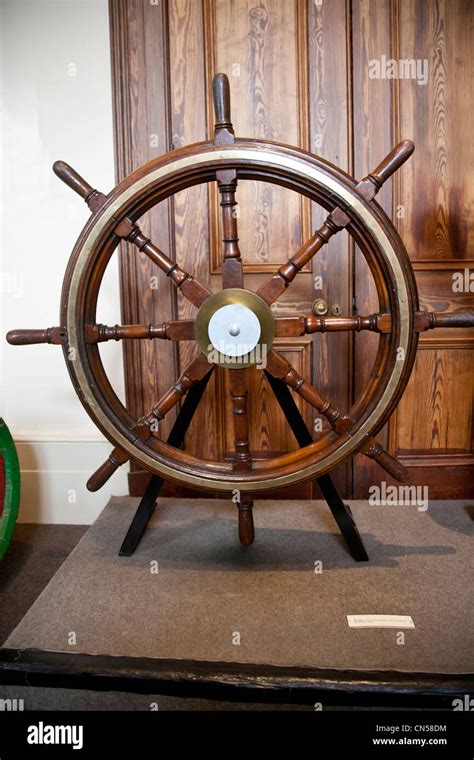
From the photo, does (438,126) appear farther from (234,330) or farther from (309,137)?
(234,330)

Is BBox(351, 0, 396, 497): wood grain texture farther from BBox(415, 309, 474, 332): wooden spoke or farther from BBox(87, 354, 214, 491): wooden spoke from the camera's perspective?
BBox(87, 354, 214, 491): wooden spoke

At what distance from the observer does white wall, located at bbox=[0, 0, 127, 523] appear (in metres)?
2.15

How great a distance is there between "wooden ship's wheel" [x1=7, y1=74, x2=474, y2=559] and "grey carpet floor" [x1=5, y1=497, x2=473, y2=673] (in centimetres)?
29

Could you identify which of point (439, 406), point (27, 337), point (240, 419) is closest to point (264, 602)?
point (240, 419)

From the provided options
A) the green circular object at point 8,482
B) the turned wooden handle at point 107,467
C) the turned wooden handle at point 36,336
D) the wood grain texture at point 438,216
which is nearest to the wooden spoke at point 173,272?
the turned wooden handle at point 36,336

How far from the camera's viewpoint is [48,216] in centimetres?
222

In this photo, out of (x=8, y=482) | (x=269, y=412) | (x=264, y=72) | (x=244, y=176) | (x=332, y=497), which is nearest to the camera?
(x=244, y=176)

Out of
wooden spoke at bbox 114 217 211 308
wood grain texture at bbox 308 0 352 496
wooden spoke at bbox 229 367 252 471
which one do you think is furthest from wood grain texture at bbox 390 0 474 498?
wooden spoke at bbox 114 217 211 308

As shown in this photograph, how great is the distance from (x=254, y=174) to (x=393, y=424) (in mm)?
1102

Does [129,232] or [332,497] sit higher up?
[129,232]

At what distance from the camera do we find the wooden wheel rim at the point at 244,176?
5.17 feet

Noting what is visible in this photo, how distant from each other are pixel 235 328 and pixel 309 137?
921 millimetres
